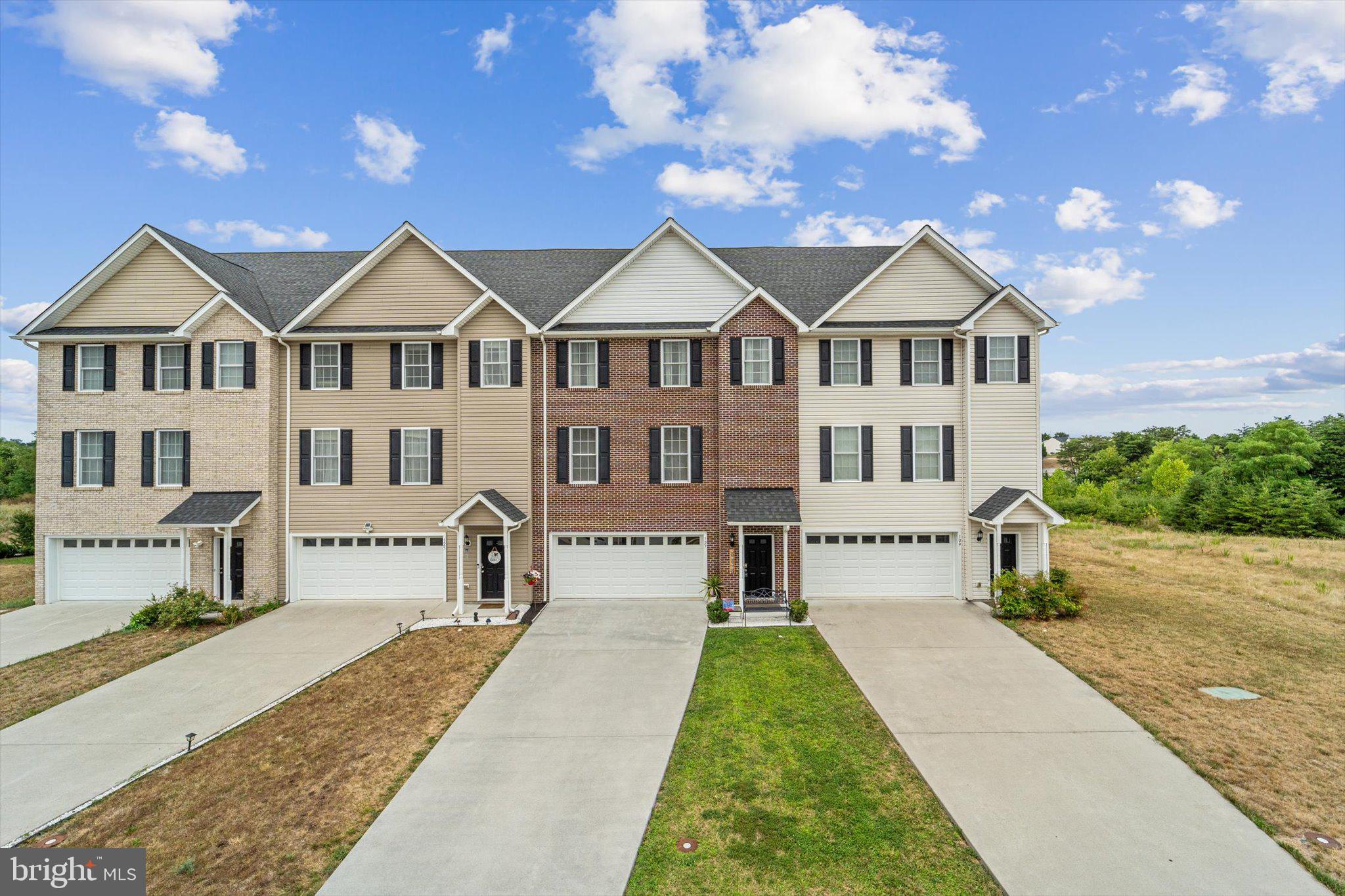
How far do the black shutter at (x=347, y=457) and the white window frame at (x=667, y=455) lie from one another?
9202 mm

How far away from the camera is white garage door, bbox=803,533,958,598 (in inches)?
656

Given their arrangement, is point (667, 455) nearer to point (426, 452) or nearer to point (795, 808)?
point (426, 452)

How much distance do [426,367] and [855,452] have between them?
42.9 feet

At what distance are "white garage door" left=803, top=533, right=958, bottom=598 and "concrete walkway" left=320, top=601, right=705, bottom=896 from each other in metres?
5.49

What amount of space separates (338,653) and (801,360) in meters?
14.1

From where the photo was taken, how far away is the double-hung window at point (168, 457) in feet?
54.6

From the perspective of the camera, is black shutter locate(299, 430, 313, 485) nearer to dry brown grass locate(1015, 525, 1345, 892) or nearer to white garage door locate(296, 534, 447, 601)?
white garage door locate(296, 534, 447, 601)

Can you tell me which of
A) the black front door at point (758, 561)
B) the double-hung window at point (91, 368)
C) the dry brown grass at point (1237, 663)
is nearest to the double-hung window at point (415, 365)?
the double-hung window at point (91, 368)

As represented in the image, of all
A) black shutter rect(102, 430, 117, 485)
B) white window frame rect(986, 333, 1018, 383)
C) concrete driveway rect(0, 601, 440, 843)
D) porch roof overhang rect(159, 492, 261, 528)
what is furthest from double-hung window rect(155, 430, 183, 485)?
white window frame rect(986, 333, 1018, 383)

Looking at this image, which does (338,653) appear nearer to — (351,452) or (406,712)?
(406,712)

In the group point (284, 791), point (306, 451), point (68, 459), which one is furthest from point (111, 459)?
point (284, 791)

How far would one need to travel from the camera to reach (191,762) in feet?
Result: 27.9

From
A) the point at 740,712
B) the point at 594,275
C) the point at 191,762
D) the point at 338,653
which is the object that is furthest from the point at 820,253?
the point at 191,762

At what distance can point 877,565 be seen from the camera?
16719 mm
